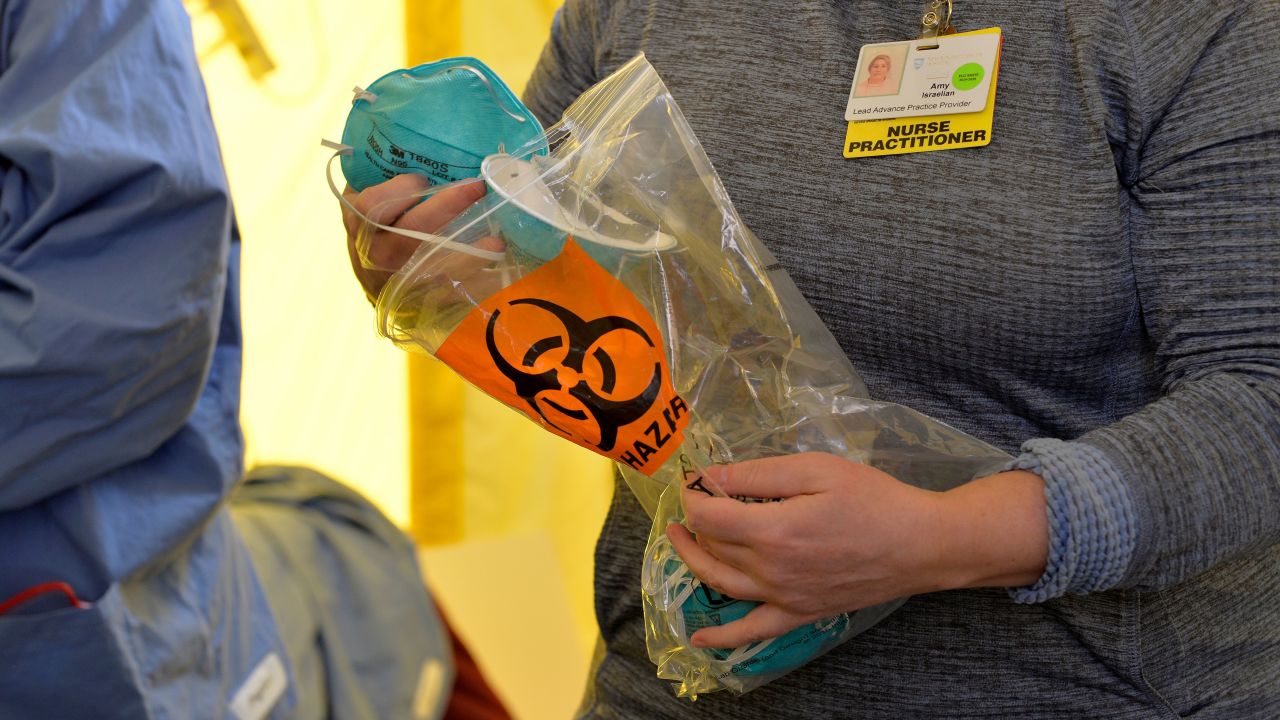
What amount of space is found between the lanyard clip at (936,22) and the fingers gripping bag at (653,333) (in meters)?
0.21

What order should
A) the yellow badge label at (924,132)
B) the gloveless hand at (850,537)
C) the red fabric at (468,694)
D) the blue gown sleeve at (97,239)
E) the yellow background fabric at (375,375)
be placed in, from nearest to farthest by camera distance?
the gloveless hand at (850,537) < the yellow badge label at (924,132) < the blue gown sleeve at (97,239) < the red fabric at (468,694) < the yellow background fabric at (375,375)

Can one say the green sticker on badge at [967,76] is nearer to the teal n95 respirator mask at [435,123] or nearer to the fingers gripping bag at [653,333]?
the fingers gripping bag at [653,333]

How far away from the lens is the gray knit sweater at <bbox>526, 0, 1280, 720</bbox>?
2.12 ft

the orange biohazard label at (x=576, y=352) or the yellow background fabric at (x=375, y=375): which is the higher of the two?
the orange biohazard label at (x=576, y=352)

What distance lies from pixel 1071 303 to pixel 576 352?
340 millimetres

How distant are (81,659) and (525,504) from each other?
61.1 inches

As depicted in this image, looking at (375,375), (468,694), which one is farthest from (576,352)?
(375,375)

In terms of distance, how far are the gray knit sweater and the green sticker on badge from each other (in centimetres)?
2

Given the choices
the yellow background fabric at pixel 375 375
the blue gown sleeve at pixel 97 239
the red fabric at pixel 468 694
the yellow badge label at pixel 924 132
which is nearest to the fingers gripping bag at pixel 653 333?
the yellow badge label at pixel 924 132

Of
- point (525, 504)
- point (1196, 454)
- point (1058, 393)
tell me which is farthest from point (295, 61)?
point (1196, 454)

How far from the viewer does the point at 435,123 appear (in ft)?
2.25

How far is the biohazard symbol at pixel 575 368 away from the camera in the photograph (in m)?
0.67

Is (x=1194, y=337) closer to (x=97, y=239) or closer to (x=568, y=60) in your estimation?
(x=568, y=60)

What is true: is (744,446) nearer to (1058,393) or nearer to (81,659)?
(1058,393)
